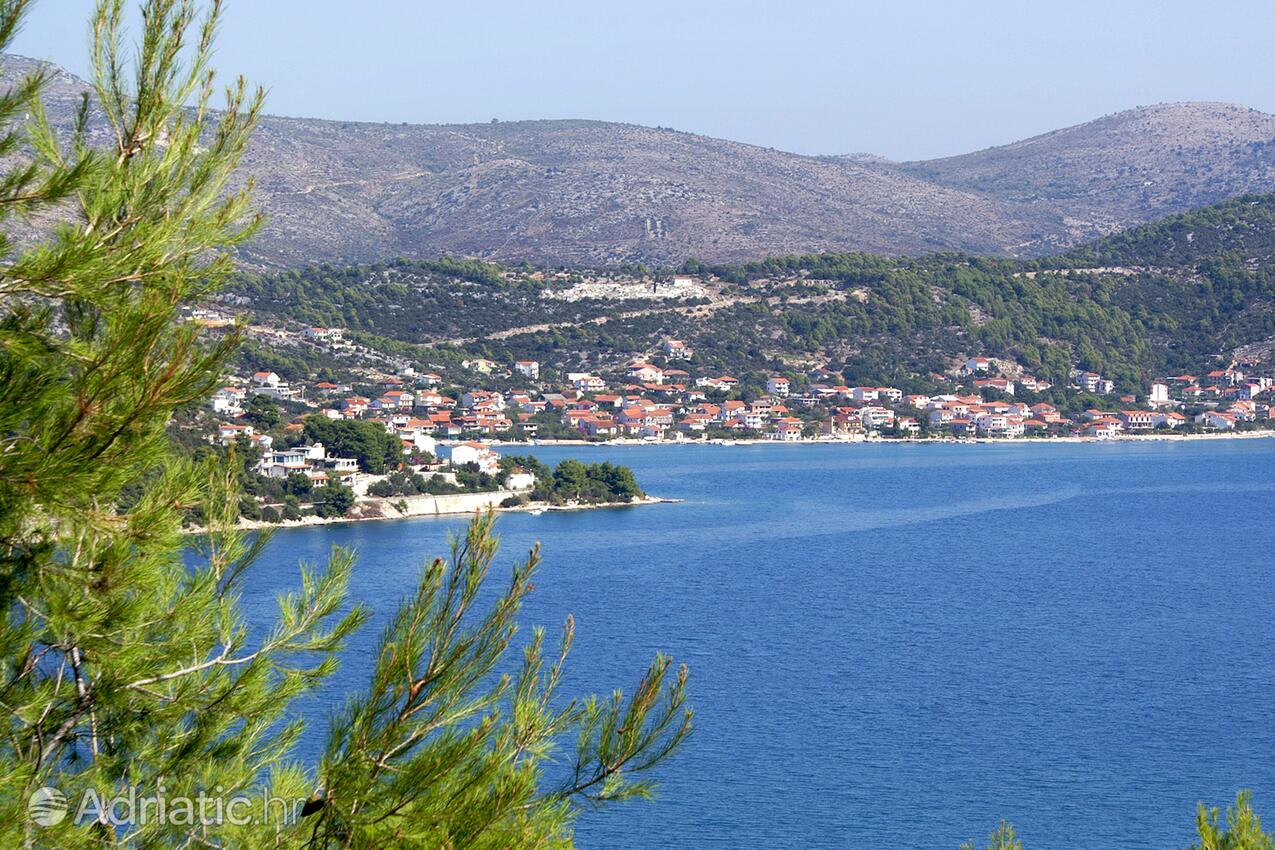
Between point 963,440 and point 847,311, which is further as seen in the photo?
point 847,311

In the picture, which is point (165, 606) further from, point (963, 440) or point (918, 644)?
point (963, 440)

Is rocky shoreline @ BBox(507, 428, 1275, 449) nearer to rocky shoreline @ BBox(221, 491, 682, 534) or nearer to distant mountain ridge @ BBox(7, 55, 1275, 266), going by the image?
rocky shoreline @ BBox(221, 491, 682, 534)

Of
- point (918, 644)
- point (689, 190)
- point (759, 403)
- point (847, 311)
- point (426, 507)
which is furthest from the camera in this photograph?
point (689, 190)

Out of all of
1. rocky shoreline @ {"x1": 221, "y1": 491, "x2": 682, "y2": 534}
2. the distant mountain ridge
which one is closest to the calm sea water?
rocky shoreline @ {"x1": 221, "y1": 491, "x2": 682, "y2": 534}

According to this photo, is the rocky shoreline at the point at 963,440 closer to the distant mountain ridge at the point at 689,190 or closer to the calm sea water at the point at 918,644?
the calm sea water at the point at 918,644

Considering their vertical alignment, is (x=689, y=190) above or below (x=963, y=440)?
above

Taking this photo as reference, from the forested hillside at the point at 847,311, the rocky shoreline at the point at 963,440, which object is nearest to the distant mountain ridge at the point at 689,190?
the forested hillside at the point at 847,311

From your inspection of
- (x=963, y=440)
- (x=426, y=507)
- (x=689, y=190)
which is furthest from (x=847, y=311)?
(x=426, y=507)

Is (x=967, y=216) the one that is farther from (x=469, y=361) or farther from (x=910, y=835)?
(x=910, y=835)
